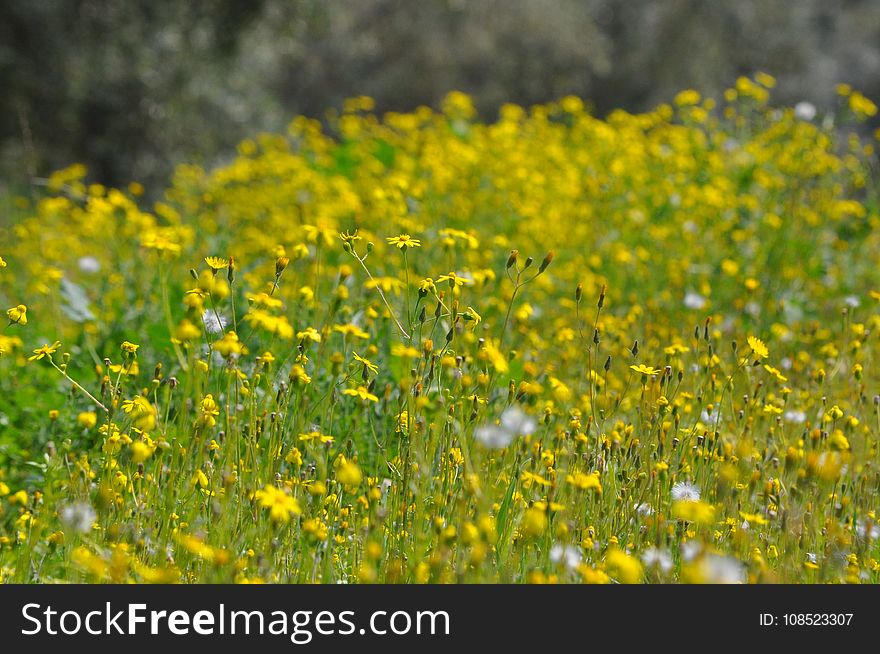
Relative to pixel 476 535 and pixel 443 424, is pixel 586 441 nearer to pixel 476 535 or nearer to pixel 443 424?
pixel 443 424

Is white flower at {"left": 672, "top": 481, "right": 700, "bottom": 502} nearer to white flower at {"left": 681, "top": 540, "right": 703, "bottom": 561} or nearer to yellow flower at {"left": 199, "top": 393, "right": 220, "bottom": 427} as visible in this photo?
white flower at {"left": 681, "top": 540, "right": 703, "bottom": 561}

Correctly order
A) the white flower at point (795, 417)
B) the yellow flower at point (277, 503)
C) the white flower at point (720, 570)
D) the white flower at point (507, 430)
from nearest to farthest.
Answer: the white flower at point (720, 570) < the yellow flower at point (277, 503) < the white flower at point (507, 430) < the white flower at point (795, 417)

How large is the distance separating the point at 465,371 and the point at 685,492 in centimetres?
67

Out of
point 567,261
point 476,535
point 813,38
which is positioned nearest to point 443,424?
point 476,535

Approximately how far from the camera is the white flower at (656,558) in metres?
1.83

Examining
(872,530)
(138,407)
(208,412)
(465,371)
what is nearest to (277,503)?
(208,412)

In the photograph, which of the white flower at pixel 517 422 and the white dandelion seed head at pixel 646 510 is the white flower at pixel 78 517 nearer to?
the white flower at pixel 517 422

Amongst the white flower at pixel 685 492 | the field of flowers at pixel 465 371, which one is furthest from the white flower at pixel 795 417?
the white flower at pixel 685 492

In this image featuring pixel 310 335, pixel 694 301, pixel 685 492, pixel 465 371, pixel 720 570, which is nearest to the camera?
pixel 720 570

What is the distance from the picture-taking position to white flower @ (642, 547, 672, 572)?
183 centimetres

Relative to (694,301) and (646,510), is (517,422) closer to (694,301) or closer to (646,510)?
(646,510)

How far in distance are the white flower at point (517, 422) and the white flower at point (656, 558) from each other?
37 centimetres

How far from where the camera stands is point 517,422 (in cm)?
227

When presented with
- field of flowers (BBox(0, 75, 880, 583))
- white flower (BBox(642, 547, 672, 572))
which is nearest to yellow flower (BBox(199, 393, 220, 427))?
field of flowers (BBox(0, 75, 880, 583))
